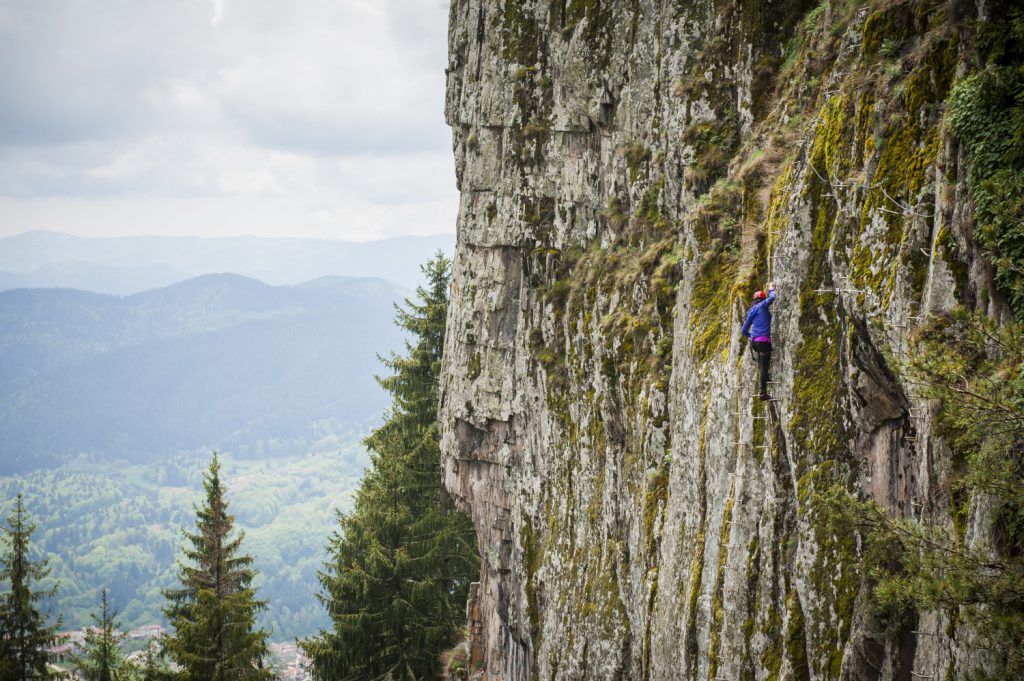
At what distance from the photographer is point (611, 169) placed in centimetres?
2011

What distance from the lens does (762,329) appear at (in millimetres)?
10828

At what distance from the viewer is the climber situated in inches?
426

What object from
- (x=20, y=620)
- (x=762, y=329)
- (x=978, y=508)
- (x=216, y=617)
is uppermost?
(x=762, y=329)

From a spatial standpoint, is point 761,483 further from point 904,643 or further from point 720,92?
point 720,92

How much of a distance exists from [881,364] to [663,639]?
745 cm

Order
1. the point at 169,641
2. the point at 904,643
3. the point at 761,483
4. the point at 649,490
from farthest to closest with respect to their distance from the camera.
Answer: the point at 169,641 < the point at 649,490 < the point at 761,483 < the point at 904,643

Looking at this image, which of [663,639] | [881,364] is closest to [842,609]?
[881,364]

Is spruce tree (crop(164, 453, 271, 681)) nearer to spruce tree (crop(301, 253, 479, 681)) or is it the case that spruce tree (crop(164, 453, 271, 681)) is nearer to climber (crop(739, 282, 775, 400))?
spruce tree (crop(301, 253, 479, 681))

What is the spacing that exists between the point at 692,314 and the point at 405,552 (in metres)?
18.1

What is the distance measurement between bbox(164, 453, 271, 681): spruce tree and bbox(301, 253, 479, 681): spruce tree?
10.7 feet

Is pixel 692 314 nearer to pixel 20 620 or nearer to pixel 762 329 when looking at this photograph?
pixel 762 329

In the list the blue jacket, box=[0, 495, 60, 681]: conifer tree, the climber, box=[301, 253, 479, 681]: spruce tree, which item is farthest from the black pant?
box=[0, 495, 60, 681]: conifer tree

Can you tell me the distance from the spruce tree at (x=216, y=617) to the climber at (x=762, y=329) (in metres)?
21.0

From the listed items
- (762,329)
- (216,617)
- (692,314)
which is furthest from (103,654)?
(762,329)
